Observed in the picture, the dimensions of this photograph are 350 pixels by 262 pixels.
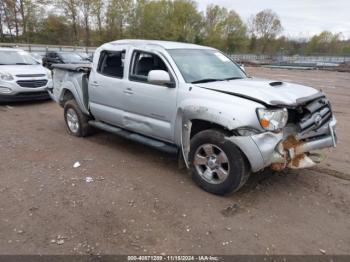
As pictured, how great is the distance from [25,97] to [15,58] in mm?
1831

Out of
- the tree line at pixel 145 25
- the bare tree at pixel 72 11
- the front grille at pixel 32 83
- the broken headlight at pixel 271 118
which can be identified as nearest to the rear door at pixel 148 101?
the broken headlight at pixel 271 118

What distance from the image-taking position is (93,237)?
121 inches

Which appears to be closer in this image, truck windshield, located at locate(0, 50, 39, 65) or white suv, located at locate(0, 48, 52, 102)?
white suv, located at locate(0, 48, 52, 102)

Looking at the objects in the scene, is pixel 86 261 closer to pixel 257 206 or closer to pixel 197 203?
pixel 197 203

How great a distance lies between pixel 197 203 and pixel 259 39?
77037 millimetres

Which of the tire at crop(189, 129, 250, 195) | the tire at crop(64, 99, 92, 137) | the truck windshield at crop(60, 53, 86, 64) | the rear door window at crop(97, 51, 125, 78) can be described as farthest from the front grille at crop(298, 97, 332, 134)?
the truck windshield at crop(60, 53, 86, 64)

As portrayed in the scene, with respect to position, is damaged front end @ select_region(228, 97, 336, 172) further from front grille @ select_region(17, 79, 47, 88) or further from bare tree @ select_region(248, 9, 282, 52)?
bare tree @ select_region(248, 9, 282, 52)

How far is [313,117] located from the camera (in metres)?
3.68

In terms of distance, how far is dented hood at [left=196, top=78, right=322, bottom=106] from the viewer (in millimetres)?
3520

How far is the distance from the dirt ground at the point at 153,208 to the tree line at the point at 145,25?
4125cm

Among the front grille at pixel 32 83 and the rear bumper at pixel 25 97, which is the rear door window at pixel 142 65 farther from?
the rear bumper at pixel 25 97

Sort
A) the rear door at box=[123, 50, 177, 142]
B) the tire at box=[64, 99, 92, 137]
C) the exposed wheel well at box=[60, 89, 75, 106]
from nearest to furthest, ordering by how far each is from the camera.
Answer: the rear door at box=[123, 50, 177, 142], the tire at box=[64, 99, 92, 137], the exposed wheel well at box=[60, 89, 75, 106]

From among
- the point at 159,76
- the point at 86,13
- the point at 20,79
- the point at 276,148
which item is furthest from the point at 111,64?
the point at 86,13

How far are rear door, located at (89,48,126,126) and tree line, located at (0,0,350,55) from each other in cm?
4024
